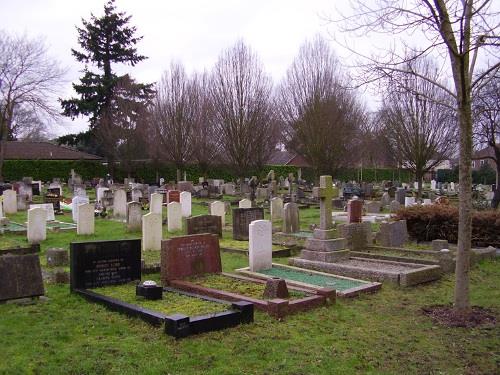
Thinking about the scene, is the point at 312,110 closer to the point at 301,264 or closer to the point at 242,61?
the point at 242,61

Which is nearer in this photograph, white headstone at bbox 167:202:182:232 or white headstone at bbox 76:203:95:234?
white headstone at bbox 76:203:95:234

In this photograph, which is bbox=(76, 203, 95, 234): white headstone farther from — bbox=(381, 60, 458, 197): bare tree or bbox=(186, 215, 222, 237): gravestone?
bbox=(381, 60, 458, 197): bare tree

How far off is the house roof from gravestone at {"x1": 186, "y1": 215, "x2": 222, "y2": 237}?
38.2 meters

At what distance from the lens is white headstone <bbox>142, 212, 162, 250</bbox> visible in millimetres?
13703

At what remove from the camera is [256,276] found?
1048 centimetres

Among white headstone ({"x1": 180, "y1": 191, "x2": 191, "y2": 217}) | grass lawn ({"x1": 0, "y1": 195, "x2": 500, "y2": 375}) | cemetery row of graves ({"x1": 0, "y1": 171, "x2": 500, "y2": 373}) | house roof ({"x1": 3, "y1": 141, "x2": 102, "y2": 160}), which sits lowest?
grass lawn ({"x1": 0, "y1": 195, "x2": 500, "y2": 375})

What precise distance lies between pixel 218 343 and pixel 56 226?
13.3m

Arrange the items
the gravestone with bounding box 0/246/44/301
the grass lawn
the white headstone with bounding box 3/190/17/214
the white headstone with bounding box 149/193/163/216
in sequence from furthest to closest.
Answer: the white headstone with bounding box 3/190/17/214, the white headstone with bounding box 149/193/163/216, the gravestone with bounding box 0/246/44/301, the grass lawn

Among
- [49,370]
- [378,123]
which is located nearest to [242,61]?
[378,123]

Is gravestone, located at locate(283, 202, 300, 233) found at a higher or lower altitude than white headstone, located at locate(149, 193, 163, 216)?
lower

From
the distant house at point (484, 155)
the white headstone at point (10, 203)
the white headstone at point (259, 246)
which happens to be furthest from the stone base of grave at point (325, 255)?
the white headstone at point (10, 203)

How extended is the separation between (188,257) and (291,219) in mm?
7765

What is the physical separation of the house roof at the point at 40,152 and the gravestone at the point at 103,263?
43.5 m

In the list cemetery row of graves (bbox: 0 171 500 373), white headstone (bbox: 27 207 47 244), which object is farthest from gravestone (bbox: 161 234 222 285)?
white headstone (bbox: 27 207 47 244)
